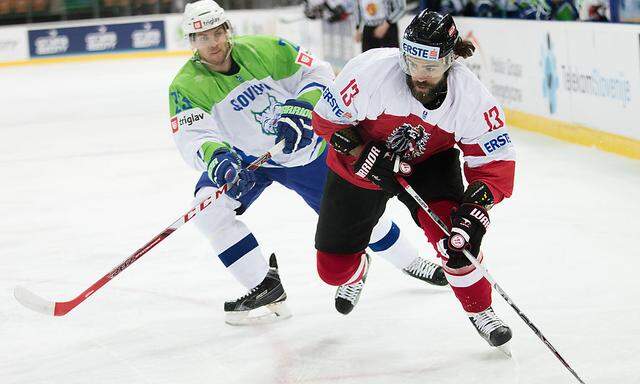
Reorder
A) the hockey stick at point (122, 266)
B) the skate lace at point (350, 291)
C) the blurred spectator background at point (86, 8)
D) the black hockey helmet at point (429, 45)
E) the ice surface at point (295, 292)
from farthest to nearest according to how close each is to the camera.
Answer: the blurred spectator background at point (86, 8) < the skate lace at point (350, 291) < the hockey stick at point (122, 266) < the ice surface at point (295, 292) < the black hockey helmet at point (429, 45)

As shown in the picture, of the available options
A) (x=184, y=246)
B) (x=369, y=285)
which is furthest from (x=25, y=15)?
(x=369, y=285)

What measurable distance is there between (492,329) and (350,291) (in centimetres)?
61

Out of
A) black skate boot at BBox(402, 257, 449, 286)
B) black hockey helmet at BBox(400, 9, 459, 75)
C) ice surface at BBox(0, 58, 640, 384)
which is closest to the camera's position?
black hockey helmet at BBox(400, 9, 459, 75)

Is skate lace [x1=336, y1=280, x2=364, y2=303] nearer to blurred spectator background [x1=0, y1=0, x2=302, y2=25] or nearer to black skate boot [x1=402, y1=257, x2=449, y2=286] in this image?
black skate boot [x1=402, y1=257, x2=449, y2=286]

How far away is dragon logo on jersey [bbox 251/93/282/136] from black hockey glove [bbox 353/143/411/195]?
613mm

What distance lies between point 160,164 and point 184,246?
→ 82.7 inches

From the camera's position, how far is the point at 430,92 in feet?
8.85

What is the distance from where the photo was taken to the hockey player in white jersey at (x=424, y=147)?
267 centimetres

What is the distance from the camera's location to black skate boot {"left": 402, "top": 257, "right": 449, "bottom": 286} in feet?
11.8

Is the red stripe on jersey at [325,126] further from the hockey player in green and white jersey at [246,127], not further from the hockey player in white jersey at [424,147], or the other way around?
the hockey player in green and white jersey at [246,127]

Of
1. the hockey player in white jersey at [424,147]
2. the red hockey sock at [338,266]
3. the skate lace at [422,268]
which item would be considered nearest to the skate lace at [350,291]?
the red hockey sock at [338,266]

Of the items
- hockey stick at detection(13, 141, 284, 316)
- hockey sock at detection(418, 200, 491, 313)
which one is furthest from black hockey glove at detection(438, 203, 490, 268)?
hockey stick at detection(13, 141, 284, 316)

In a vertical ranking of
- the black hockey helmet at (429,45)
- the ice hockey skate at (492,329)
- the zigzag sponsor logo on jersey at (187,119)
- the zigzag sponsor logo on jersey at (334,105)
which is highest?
the black hockey helmet at (429,45)

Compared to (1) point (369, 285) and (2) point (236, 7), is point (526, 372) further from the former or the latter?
(2) point (236, 7)
